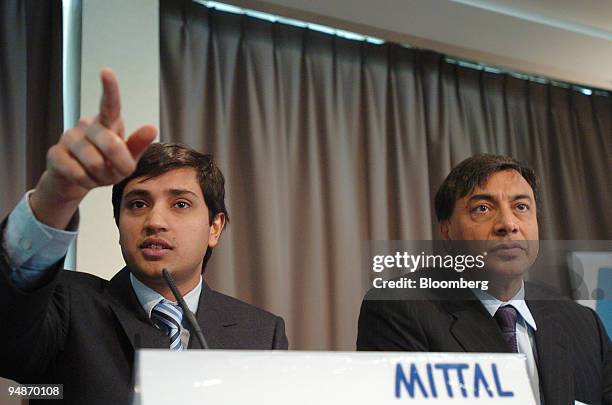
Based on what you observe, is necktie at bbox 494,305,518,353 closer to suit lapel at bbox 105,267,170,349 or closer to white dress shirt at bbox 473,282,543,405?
white dress shirt at bbox 473,282,543,405

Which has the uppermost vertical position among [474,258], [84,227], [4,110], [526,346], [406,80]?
[406,80]

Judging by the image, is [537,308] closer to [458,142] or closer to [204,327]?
[204,327]

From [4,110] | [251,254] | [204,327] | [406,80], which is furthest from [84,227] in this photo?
[406,80]

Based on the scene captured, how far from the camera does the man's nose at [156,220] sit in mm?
1322

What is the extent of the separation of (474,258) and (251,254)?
1.11 metres

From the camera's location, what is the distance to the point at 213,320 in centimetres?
136

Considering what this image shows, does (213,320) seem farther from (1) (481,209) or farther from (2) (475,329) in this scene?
(1) (481,209)

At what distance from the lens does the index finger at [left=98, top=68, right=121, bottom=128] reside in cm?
77

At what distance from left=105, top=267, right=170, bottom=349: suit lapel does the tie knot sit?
2.26ft

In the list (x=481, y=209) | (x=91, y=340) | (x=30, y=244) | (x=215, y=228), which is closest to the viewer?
(x=30, y=244)

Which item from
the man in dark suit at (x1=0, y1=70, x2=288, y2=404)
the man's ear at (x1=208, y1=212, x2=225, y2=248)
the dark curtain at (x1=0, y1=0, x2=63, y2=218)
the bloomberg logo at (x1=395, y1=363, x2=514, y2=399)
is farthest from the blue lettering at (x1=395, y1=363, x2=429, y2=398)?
the dark curtain at (x1=0, y1=0, x2=63, y2=218)

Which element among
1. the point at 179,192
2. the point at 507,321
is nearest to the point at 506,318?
the point at 507,321

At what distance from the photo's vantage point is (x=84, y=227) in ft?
7.02

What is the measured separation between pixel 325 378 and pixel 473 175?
1067 mm
